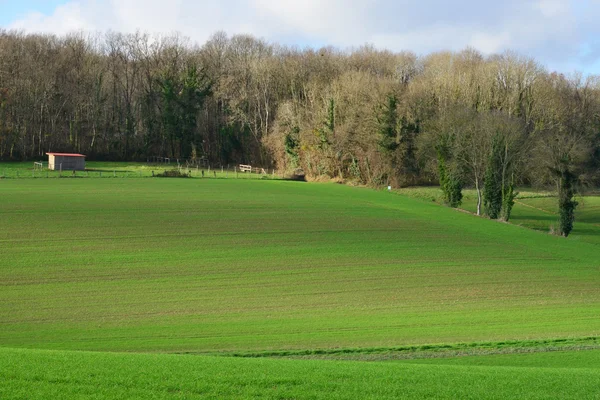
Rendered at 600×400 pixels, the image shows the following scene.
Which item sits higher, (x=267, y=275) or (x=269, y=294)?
(x=267, y=275)

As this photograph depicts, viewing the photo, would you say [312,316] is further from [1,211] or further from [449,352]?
[1,211]

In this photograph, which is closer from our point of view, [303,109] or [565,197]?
[565,197]

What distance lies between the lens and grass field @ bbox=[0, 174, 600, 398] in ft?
40.1

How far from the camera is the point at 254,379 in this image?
11945 millimetres

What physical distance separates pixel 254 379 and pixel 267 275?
20103 millimetres

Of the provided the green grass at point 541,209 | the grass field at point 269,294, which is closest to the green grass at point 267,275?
the grass field at point 269,294

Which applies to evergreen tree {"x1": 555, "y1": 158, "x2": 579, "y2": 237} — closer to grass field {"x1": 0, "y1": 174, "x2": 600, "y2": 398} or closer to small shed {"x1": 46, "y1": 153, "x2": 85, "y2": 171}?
grass field {"x1": 0, "y1": 174, "x2": 600, "y2": 398}

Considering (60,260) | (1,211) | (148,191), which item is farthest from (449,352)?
(148,191)

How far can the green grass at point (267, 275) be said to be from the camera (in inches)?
909

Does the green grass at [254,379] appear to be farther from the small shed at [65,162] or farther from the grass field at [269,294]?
the small shed at [65,162]

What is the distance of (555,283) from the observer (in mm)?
33156

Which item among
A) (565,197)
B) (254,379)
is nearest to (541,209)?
(565,197)

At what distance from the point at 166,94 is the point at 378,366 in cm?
9292

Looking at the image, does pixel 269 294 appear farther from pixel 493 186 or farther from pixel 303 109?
pixel 303 109
